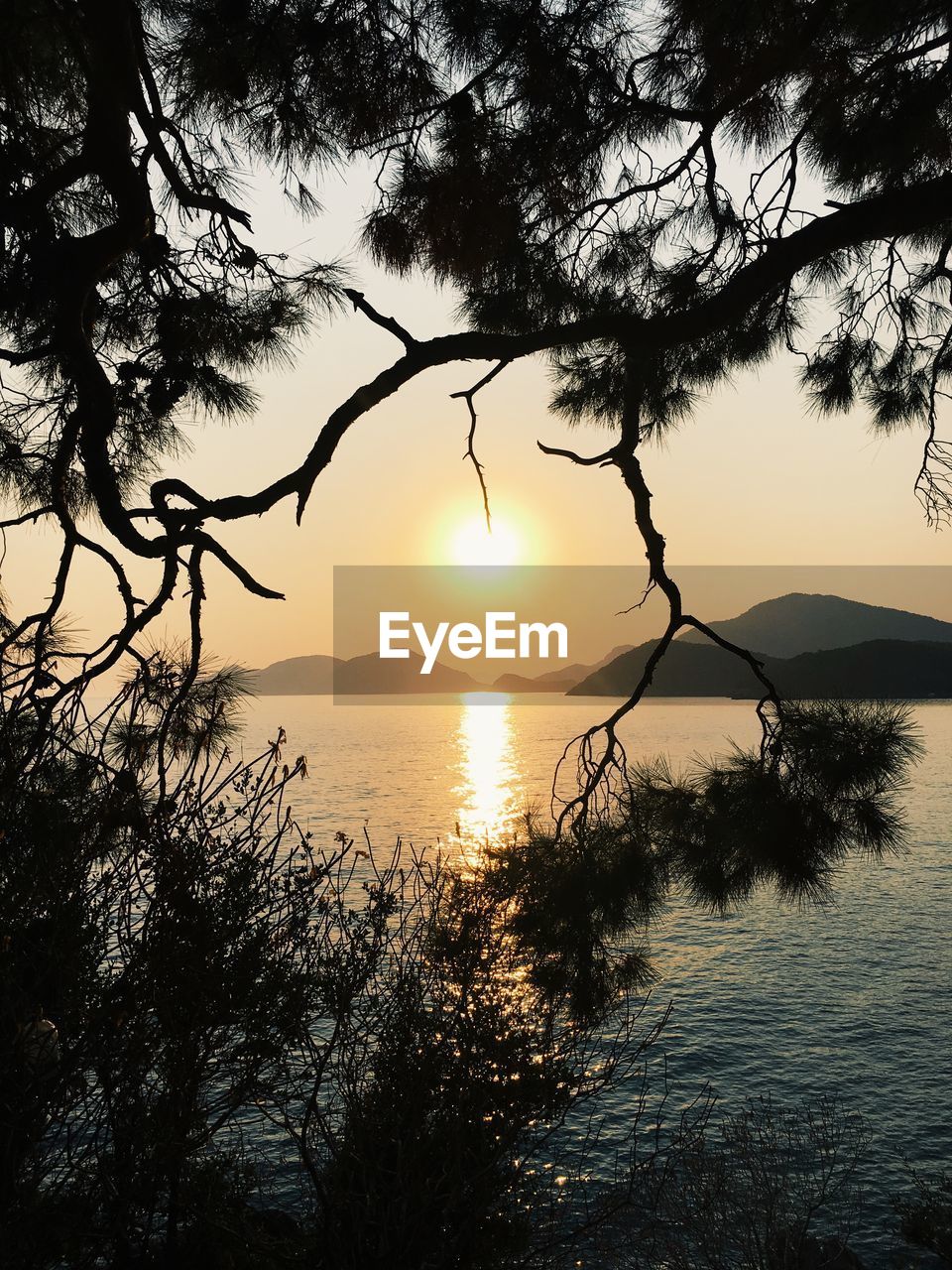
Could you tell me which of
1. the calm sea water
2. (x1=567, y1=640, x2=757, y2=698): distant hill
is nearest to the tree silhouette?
the calm sea water

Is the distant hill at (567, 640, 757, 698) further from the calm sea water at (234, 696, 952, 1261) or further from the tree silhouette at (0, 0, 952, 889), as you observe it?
the tree silhouette at (0, 0, 952, 889)

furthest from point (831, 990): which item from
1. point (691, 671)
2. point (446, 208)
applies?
point (691, 671)

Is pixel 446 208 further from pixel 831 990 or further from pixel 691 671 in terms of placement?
pixel 691 671

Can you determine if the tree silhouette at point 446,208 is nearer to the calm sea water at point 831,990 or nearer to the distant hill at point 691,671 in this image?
the calm sea water at point 831,990

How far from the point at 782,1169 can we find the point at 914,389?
16870 millimetres

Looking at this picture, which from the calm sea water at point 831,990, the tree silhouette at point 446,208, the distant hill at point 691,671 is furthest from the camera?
the distant hill at point 691,671

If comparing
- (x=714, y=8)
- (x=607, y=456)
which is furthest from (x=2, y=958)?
(x=714, y=8)

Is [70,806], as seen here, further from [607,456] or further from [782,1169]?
[782,1169]

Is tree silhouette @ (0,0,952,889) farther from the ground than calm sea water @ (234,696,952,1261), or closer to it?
farther from the ground

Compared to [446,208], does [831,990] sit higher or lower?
lower

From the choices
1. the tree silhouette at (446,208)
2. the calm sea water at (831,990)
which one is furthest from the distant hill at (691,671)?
the tree silhouette at (446,208)

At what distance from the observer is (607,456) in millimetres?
4426

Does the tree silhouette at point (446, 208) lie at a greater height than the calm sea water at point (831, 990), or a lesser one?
greater

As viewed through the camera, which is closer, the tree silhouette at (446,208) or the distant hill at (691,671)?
the tree silhouette at (446,208)
